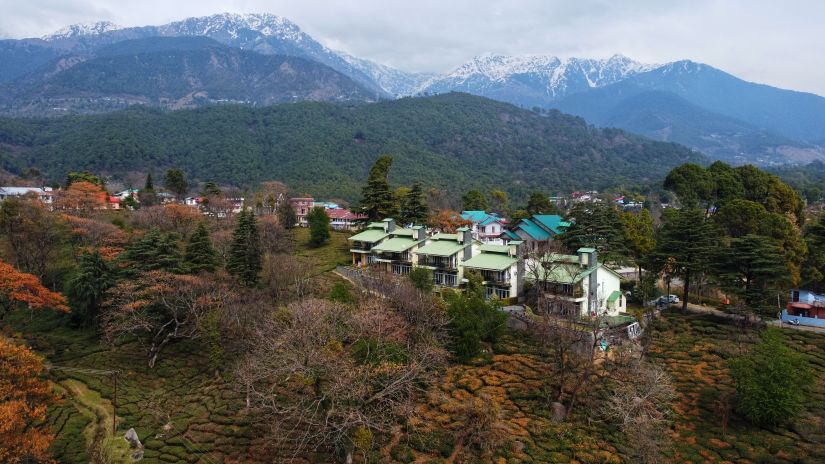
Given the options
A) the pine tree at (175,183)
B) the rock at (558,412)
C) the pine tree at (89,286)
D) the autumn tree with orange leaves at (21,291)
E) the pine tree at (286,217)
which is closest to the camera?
the rock at (558,412)

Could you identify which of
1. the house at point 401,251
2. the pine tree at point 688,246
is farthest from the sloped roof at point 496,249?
the pine tree at point 688,246

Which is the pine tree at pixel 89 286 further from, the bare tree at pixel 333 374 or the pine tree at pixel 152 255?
the bare tree at pixel 333 374

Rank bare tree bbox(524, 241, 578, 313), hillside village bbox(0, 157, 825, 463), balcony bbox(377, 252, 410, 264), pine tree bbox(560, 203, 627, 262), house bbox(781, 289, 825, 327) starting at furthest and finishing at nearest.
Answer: balcony bbox(377, 252, 410, 264)
pine tree bbox(560, 203, 627, 262)
bare tree bbox(524, 241, 578, 313)
house bbox(781, 289, 825, 327)
hillside village bbox(0, 157, 825, 463)

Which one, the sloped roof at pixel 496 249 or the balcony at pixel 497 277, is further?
the sloped roof at pixel 496 249

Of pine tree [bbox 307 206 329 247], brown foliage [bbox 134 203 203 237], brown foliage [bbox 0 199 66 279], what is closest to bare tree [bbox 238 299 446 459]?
brown foliage [bbox 0 199 66 279]

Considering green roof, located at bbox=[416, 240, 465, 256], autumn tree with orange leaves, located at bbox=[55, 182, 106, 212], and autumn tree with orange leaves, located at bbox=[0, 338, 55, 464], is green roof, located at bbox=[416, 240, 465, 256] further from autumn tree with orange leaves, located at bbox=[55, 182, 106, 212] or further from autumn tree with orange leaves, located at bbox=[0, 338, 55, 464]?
autumn tree with orange leaves, located at bbox=[55, 182, 106, 212]

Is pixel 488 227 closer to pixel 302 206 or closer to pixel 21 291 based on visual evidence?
pixel 302 206

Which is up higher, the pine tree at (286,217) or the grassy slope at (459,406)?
the pine tree at (286,217)
